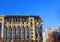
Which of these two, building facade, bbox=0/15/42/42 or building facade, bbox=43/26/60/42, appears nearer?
building facade, bbox=0/15/42/42

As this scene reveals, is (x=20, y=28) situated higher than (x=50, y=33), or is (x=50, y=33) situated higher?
(x=20, y=28)

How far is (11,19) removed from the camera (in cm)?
5838

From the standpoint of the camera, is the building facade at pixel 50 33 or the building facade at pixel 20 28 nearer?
the building facade at pixel 20 28

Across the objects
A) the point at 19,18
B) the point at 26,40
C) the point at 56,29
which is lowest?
the point at 26,40

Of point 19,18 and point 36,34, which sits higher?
point 19,18

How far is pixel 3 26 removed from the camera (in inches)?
2234

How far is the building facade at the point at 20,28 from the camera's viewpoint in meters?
56.6

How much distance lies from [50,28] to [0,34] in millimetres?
22922

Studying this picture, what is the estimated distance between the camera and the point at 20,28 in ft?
190

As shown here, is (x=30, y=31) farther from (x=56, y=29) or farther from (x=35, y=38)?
(x=56, y=29)

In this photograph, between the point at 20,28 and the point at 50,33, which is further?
the point at 50,33

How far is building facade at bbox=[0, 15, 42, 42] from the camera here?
56594 mm

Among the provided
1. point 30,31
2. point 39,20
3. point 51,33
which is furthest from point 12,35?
point 51,33

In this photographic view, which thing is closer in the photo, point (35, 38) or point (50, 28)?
point (35, 38)
